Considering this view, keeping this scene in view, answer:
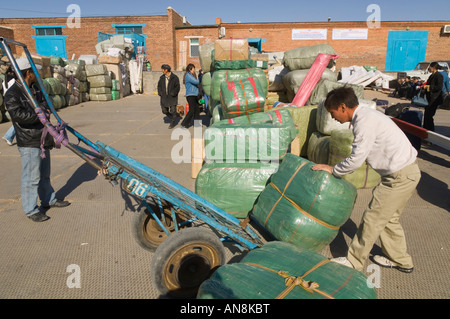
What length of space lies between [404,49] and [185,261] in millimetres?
31151

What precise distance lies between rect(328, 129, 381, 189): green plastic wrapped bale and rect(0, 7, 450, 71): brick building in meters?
24.8

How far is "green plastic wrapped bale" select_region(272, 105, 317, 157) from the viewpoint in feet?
18.0

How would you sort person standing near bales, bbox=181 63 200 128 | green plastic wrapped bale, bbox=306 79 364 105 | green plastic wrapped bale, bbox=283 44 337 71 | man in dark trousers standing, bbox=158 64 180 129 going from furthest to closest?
man in dark trousers standing, bbox=158 64 180 129, person standing near bales, bbox=181 63 200 128, green plastic wrapped bale, bbox=283 44 337 71, green plastic wrapped bale, bbox=306 79 364 105

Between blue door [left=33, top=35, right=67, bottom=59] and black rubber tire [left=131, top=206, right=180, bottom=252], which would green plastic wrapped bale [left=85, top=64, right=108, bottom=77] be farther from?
blue door [left=33, top=35, right=67, bottom=59]

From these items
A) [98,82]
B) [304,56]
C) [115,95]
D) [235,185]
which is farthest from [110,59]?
[235,185]

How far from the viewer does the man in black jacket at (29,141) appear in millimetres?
3238

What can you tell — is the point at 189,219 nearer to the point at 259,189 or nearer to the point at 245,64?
the point at 259,189

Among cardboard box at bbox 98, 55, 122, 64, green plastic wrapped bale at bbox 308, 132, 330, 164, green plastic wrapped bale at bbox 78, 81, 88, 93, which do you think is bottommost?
green plastic wrapped bale at bbox 308, 132, 330, 164

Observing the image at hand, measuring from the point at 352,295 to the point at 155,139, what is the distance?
670 cm

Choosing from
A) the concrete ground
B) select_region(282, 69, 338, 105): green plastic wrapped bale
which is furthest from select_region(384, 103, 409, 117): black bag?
select_region(282, 69, 338, 105): green plastic wrapped bale

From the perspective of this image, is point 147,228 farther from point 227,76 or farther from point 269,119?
point 227,76

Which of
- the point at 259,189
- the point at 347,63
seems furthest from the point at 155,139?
the point at 347,63

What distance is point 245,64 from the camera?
7246 millimetres

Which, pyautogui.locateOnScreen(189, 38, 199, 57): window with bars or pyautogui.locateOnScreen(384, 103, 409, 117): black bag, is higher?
pyautogui.locateOnScreen(189, 38, 199, 57): window with bars
